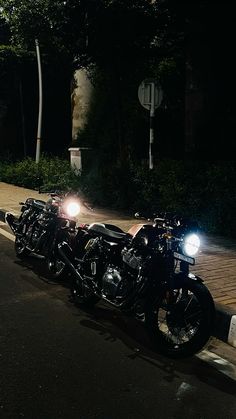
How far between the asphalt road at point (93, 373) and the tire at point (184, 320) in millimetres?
113

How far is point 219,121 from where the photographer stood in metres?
11.3

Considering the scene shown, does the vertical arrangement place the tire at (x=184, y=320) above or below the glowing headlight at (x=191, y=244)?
below

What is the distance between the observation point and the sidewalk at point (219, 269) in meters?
4.48

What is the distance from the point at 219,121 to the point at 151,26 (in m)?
2.53

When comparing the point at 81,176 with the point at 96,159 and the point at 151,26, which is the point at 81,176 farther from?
the point at 151,26

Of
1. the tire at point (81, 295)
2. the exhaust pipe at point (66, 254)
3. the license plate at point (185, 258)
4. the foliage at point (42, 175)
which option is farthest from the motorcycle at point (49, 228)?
the foliage at point (42, 175)

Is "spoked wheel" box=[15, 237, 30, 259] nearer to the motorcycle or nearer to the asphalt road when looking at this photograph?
the motorcycle

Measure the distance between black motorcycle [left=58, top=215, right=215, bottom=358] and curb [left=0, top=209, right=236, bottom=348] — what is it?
46cm

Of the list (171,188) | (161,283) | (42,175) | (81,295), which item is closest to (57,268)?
(81,295)

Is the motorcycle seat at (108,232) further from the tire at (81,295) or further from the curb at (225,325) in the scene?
the curb at (225,325)

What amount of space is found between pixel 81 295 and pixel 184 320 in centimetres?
151

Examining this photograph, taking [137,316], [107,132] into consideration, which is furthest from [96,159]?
[137,316]

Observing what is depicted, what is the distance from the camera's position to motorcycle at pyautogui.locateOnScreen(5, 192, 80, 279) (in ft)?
19.8

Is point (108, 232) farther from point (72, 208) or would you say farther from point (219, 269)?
point (219, 269)
